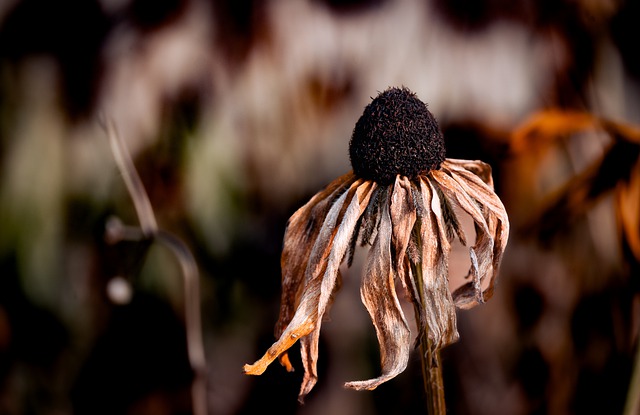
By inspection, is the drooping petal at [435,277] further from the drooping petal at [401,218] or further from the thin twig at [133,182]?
the thin twig at [133,182]

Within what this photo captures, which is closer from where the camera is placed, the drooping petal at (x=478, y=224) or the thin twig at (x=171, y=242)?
the drooping petal at (x=478, y=224)

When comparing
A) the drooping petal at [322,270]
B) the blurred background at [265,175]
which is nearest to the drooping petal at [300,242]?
the drooping petal at [322,270]

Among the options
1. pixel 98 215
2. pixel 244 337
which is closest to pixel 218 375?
pixel 244 337

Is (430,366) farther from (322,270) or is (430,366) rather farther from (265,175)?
(265,175)

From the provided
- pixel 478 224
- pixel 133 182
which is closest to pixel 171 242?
pixel 133 182

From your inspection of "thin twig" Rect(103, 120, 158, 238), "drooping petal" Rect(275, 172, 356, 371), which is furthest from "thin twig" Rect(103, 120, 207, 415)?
"drooping petal" Rect(275, 172, 356, 371)
